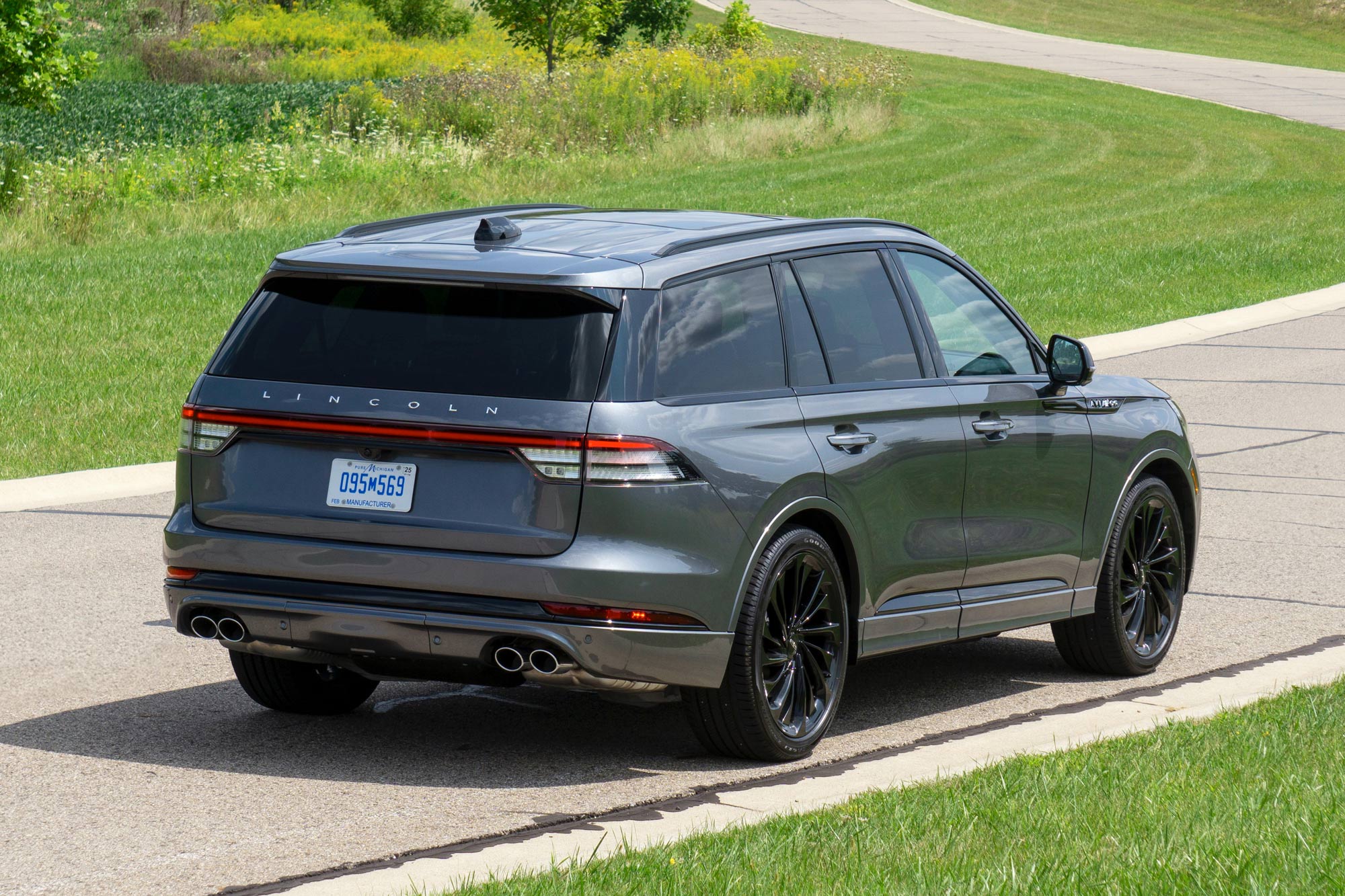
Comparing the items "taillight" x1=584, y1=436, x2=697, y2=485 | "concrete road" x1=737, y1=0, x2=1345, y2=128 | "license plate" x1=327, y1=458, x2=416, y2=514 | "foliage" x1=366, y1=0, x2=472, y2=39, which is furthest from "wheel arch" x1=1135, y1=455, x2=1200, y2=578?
"foliage" x1=366, y1=0, x2=472, y2=39

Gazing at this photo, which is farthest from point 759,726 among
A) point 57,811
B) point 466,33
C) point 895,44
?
point 466,33

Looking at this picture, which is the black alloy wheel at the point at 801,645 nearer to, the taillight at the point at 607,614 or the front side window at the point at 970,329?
the taillight at the point at 607,614

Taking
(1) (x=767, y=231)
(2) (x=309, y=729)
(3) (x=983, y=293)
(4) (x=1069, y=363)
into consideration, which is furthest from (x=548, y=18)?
(2) (x=309, y=729)

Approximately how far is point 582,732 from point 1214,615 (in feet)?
11.4

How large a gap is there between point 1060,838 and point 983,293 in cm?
290

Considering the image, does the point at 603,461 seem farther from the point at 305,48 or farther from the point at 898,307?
the point at 305,48

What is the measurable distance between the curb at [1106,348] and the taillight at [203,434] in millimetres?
5057

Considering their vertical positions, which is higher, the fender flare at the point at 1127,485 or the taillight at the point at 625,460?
the taillight at the point at 625,460

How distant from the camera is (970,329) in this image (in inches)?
297

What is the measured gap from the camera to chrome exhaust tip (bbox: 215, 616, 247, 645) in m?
6.14

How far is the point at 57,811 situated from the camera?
5727 millimetres

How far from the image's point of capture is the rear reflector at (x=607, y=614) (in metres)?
5.77

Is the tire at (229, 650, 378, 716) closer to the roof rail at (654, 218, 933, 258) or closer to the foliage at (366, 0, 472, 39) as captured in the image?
the roof rail at (654, 218, 933, 258)

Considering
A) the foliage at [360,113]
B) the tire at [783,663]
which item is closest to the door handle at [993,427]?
the tire at [783,663]
